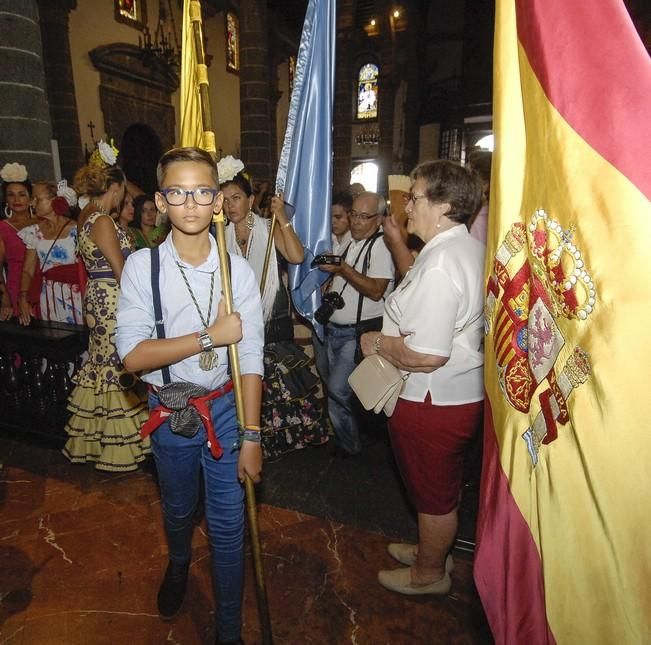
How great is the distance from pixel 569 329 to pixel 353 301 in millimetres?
2287

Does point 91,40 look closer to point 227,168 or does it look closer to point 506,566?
point 227,168

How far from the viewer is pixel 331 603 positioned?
2193 millimetres

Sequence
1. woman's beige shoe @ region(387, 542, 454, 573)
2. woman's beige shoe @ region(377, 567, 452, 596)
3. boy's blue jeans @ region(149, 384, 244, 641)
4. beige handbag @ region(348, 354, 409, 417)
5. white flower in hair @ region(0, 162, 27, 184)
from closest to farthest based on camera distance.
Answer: boy's blue jeans @ region(149, 384, 244, 641) < beige handbag @ region(348, 354, 409, 417) < woman's beige shoe @ region(377, 567, 452, 596) < woman's beige shoe @ region(387, 542, 454, 573) < white flower in hair @ region(0, 162, 27, 184)

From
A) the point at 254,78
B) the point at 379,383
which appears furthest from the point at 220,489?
the point at 254,78

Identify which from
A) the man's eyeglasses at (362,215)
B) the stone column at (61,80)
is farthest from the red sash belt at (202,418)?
the stone column at (61,80)

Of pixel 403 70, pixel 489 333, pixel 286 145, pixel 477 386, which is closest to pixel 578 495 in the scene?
pixel 489 333

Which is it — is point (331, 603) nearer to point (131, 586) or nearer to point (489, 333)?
point (131, 586)

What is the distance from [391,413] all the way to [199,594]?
1.32m

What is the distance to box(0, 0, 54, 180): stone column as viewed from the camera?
14.8ft

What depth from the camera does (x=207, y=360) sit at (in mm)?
1734

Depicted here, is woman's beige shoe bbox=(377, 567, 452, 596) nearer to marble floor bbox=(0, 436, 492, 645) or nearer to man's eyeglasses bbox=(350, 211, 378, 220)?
marble floor bbox=(0, 436, 492, 645)

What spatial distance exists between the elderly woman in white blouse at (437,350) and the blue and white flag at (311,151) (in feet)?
3.29

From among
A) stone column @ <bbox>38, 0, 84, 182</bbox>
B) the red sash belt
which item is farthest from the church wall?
the red sash belt

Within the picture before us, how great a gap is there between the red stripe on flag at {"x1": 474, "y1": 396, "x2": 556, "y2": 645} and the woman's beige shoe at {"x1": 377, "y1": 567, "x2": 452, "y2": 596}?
45.5 inches
